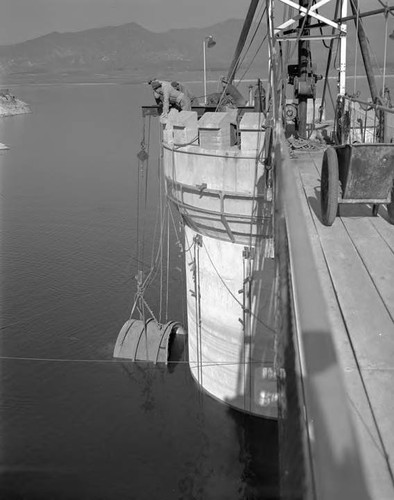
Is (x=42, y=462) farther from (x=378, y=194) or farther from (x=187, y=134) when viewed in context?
(x=378, y=194)

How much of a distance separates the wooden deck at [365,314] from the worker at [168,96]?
29.4 ft

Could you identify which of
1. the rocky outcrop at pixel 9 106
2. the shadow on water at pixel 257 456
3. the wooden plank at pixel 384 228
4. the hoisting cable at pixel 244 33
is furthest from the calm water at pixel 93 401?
the rocky outcrop at pixel 9 106

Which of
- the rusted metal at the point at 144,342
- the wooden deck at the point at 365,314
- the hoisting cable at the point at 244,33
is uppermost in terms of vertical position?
the hoisting cable at the point at 244,33

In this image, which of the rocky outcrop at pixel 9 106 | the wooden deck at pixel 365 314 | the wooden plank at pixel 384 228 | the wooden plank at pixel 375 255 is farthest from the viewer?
the rocky outcrop at pixel 9 106

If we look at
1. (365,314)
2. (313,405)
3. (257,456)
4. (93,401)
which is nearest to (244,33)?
(365,314)

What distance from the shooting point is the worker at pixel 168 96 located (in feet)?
53.5

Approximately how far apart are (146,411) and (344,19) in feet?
47.2

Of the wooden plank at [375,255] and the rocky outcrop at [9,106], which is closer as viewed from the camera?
the wooden plank at [375,255]

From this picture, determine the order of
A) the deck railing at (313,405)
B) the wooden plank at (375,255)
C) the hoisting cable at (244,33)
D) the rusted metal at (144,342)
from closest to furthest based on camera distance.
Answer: the deck railing at (313,405) → the wooden plank at (375,255) → the hoisting cable at (244,33) → the rusted metal at (144,342)

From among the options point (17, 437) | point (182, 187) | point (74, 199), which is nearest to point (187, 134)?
point (182, 187)

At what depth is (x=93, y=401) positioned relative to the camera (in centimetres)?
2091

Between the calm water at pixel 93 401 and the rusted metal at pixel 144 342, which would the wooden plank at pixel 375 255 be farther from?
the rusted metal at pixel 144 342

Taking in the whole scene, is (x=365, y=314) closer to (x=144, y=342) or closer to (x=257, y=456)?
(x=257, y=456)

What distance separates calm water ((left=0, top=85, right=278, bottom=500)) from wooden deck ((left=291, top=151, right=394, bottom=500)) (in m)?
11.5
